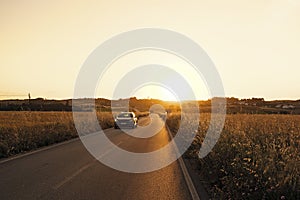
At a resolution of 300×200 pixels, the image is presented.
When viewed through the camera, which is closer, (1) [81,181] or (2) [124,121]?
(1) [81,181]

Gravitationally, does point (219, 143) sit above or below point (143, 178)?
above

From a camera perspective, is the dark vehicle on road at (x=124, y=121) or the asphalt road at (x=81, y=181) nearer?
the asphalt road at (x=81, y=181)

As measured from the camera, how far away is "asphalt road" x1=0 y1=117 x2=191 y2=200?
7.77m

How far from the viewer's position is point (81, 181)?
30.2 feet

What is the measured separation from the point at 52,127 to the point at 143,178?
14922mm

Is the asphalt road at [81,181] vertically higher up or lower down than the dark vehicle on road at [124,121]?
lower down

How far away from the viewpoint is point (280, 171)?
681 cm

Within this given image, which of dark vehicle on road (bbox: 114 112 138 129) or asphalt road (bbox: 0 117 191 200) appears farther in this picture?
dark vehicle on road (bbox: 114 112 138 129)

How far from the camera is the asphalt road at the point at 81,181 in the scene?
7766 millimetres

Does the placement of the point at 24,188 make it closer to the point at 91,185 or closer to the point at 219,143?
the point at 91,185

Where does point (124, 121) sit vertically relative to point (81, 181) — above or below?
above

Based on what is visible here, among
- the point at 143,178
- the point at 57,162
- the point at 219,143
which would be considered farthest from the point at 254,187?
the point at 57,162

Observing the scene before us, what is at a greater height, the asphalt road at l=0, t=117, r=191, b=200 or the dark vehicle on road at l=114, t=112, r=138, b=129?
the dark vehicle on road at l=114, t=112, r=138, b=129

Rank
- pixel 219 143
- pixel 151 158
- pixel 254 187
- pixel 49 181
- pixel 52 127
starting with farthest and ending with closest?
pixel 52 127 < pixel 151 158 < pixel 219 143 < pixel 49 181 < pixel 254 187
